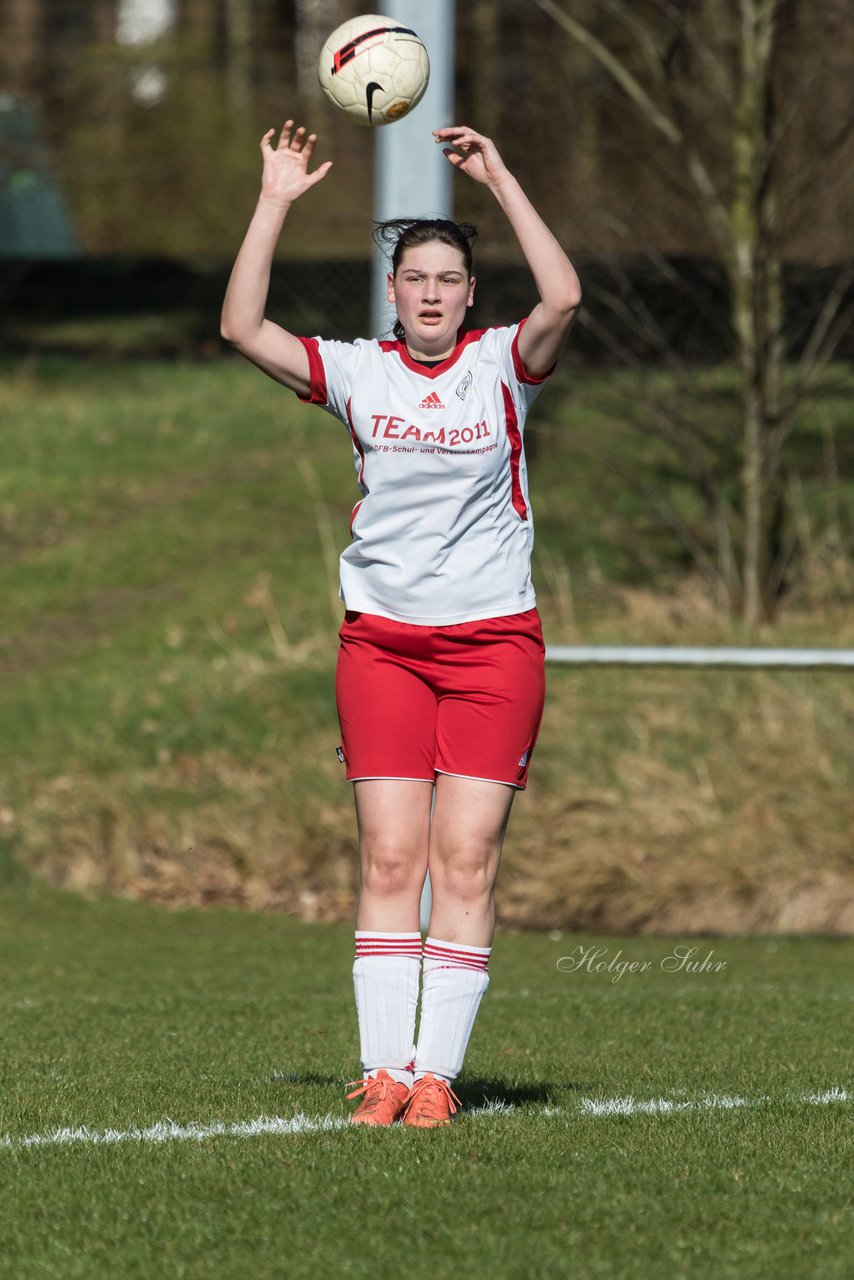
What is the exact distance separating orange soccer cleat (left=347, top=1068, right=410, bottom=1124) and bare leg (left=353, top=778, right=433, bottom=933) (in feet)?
1.19

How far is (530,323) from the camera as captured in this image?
457 centimetres

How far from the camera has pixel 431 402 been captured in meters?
4.56

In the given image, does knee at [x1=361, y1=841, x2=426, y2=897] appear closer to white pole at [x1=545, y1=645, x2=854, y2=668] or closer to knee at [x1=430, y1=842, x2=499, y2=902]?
knee at [x1=430, y1=842, x2=499, y2=902]

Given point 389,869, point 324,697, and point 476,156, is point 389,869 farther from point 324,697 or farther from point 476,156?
point 324,697

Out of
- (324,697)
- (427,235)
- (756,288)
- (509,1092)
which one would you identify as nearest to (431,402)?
(427,235)

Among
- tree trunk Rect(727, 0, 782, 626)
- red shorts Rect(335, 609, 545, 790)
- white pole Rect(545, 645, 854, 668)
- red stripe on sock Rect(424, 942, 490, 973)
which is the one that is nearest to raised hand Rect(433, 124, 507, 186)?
red shorts Rect(335, 609, 545, 790)

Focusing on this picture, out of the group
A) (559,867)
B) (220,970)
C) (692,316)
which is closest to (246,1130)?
(220,970)

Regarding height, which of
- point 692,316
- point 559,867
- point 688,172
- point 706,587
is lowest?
point 559,867

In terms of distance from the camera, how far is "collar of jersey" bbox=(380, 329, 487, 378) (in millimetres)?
4637

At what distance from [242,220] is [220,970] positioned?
18.2 meters

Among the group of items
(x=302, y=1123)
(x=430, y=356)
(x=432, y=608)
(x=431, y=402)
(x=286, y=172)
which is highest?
(x=286, y=172)

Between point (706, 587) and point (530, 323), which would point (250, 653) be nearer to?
point (706, 587)

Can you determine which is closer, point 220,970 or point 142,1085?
point 142,1085

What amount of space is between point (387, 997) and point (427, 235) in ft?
6.07
